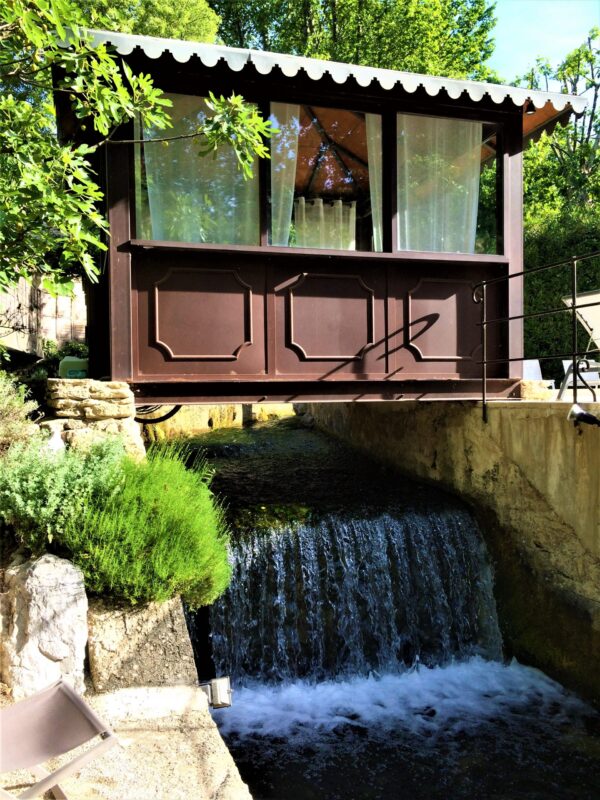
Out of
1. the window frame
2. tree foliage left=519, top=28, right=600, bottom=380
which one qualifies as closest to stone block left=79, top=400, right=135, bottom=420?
the window frame

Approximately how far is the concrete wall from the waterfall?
323 millimetres

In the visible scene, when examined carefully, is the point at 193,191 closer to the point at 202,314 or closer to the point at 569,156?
the point at 202,314

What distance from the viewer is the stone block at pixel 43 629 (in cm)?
315

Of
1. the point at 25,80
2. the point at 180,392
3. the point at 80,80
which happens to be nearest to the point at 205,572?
the point at 180,392

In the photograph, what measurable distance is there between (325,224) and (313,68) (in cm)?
129

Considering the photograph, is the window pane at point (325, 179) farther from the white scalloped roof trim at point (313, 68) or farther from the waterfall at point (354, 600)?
the waterfall at point (354, 600)

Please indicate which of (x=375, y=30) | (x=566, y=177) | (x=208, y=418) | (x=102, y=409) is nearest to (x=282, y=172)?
(x=102, y=409)

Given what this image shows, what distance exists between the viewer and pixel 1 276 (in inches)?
140

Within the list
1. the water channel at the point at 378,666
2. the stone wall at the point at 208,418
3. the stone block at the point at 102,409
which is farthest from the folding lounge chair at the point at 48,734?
the stone wall at the point at 208,418

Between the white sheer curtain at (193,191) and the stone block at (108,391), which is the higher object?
the white sheer curtain at (193,191)

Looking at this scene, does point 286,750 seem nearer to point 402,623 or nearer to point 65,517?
point 402,623

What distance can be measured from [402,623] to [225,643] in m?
1.57

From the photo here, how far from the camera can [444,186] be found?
600cm

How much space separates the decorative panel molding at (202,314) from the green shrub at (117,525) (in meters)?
1.64
